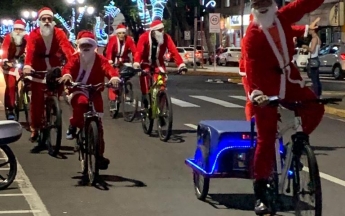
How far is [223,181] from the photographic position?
10.2 meters

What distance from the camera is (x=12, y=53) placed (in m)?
16.0

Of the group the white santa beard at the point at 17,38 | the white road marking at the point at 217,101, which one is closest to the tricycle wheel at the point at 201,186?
the white santa beard at the point at 17,38

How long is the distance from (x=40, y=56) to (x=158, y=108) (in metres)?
2.42

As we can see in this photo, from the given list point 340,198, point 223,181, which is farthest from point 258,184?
point 223,181

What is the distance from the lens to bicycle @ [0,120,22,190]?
28.8ft

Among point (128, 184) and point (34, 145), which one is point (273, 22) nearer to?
point (128, 184)

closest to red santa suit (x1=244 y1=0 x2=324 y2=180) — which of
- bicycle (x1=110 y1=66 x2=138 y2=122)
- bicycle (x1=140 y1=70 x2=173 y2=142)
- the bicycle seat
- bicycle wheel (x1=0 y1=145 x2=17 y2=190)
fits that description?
the bicycle seat

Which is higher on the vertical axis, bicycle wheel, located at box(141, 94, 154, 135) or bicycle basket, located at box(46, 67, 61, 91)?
bicycle basket, located at box(46, 67, 61, 91)

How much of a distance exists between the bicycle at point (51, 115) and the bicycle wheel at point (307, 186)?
17.5 ft

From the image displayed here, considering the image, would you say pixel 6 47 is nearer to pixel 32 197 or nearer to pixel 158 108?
pixel 158 108

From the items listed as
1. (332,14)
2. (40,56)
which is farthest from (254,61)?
(332,14)

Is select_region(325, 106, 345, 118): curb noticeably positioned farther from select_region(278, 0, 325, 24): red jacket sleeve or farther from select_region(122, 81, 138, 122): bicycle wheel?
select_region(278, 0, 325, 24): red jacket sleeve

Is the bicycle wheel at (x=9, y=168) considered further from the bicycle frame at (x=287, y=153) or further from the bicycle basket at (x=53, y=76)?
the bicycle frame at (x=287, y=153)

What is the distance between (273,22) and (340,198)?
2.65 m
